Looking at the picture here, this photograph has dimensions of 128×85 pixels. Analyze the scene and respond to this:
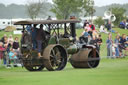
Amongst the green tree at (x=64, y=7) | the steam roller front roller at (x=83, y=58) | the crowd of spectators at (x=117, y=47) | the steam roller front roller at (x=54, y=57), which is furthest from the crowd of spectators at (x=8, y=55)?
the green tree at (x=64, y=7)

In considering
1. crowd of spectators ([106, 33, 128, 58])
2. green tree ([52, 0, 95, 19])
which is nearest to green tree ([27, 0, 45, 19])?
green tree ([52, 0, 95, 19])

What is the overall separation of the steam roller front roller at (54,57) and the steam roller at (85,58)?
3.37 feet

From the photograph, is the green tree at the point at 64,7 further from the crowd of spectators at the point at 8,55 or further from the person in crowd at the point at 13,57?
the person in crowd at the point at 13,57

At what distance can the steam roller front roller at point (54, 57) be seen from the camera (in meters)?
21.5

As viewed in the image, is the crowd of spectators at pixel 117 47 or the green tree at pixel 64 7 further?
the green tree at pixel 64 7

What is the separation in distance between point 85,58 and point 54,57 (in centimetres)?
170

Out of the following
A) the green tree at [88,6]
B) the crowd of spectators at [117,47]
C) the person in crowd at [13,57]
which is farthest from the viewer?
the green tree at [88,6]

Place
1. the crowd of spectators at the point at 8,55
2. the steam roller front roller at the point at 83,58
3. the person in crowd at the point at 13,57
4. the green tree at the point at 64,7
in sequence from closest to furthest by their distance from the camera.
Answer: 1. the steam roller front roller at the point at 83,58
2. the crowd of spectators at the point at 8,55
3. the person in crowd at the point at 13,57
4. the green tree at the point at 64,7

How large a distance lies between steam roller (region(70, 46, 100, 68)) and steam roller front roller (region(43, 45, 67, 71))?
3.37 ft

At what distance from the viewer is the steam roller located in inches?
912

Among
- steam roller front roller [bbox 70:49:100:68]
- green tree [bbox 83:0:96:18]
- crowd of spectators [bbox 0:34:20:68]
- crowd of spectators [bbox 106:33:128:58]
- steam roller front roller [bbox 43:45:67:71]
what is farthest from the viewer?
green tree [bbox 83:0:96:18]

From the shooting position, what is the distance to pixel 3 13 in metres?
164

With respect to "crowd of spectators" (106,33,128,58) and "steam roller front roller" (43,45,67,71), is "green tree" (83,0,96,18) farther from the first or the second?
"steam roller front roller" (43,45,67,71)

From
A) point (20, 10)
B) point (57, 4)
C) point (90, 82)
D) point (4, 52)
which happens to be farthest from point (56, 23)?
point (20, 10)
